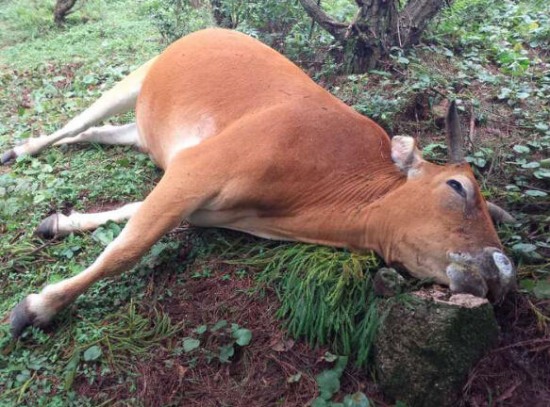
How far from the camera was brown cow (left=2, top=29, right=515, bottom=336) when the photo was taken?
11.4ft

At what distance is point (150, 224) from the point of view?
3.87 meters

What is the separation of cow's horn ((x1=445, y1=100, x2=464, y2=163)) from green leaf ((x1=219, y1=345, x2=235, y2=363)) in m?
1.89

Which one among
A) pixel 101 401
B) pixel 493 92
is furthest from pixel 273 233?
pixel 493 92

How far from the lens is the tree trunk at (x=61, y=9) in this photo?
989 cm

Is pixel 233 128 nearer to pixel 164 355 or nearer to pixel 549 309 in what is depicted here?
pixel 164 355

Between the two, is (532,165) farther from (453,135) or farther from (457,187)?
(457,187)

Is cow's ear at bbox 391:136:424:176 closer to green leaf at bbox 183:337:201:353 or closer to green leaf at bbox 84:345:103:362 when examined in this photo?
green leaf at bbox 183:337:201:353

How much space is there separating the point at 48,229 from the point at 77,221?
22cm

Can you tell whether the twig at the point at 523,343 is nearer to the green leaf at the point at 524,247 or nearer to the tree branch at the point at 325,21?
the green leaf at the point at 524,247

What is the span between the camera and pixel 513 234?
155 inches

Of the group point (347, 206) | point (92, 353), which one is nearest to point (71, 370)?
point (92, 353)

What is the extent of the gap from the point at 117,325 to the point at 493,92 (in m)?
4.73

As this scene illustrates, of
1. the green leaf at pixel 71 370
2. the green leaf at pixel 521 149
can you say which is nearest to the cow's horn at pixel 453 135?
the green leaf at pixel 521 149

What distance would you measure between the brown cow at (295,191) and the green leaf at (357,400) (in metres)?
0.82
